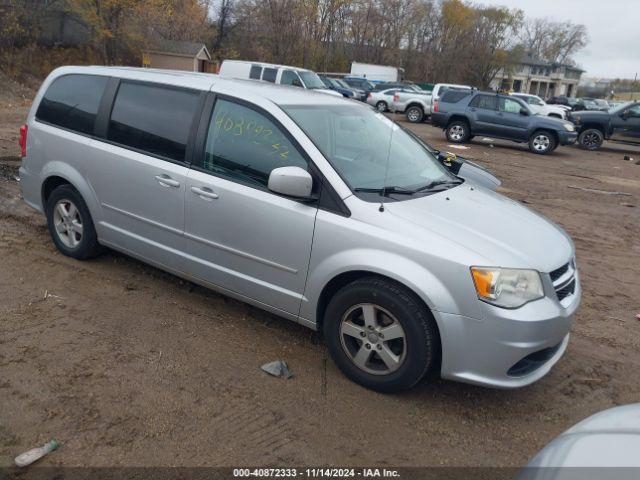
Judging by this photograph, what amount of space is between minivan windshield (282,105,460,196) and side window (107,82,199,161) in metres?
0.89

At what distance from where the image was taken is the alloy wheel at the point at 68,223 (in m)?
5.07

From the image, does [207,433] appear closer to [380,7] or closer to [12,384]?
[12,384]

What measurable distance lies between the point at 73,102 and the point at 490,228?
380 cm

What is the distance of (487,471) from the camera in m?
2.92

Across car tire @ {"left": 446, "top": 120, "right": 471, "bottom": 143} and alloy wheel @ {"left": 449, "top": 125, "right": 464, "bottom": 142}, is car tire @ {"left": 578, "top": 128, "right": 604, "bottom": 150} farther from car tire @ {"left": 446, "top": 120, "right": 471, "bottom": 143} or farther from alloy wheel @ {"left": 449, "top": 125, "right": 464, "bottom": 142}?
alloy wheel @ {"left": 449, "top": 125, "right": 464, "bottom": 142}

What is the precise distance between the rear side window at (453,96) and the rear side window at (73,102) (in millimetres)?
15596

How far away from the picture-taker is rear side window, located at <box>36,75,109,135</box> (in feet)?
15.9

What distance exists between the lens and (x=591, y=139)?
1980 centimetres

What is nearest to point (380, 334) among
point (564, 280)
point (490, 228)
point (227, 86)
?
point (490, 228)

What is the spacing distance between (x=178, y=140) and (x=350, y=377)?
7.21 feet

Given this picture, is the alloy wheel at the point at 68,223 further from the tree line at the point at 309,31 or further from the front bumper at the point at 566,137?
the tree line at the point at 309,31

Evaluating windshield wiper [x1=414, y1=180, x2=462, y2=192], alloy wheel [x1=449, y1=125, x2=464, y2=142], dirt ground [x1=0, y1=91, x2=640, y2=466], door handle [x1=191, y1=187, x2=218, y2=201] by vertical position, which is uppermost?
alloy wheel [x1=449, y1=125, x2=464, y2=142]

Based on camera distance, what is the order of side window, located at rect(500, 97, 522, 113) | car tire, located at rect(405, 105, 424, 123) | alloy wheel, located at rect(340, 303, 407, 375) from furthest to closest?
1. car tire, located at rect(405, 105, 424, 123)
2. side window, located at rect(500, 97, 522, 113)
3. alloy wheel, located at rect(340, 303, 407, 375)

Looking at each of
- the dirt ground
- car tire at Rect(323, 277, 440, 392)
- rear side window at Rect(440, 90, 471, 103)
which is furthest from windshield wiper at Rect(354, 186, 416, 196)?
rear side window at Rect(440, 90, 471, 103)
